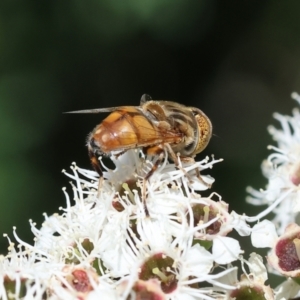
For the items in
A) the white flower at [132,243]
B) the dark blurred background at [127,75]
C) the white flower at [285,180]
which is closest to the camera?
the white flower at [132,243]

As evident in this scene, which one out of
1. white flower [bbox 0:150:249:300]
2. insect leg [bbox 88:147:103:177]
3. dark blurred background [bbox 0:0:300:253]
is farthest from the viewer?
dark blurred background [bbox 0:0:300:253]

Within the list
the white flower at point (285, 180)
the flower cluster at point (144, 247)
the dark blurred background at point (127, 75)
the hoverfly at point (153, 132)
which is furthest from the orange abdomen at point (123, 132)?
the dark blurred background at point (127, 75)

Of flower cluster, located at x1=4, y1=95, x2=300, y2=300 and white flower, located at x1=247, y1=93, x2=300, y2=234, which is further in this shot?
white flower, located at x1=247, y1=93, x2=300, y2=234

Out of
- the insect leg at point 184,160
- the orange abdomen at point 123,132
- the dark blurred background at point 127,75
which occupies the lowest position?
the dark blurred background at point 127,75

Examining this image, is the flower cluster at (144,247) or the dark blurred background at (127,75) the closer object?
the flower cluster at (144,247)

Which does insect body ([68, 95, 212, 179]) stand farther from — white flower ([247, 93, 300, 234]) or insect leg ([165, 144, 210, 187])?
white flower ([247, 93, 300, 234])

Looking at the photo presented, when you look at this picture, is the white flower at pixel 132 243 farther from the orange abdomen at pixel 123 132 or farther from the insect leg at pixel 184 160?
the orange abdomen at pixel 123 132

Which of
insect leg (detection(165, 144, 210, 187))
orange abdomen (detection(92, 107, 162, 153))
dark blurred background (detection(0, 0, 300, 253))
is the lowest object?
dark blurred background (detection(0, 0, 300, 253))

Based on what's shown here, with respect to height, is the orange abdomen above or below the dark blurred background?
above

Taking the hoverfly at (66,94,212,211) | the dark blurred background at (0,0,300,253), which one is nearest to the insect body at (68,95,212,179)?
the hoverfly at (66,94,212,211)
